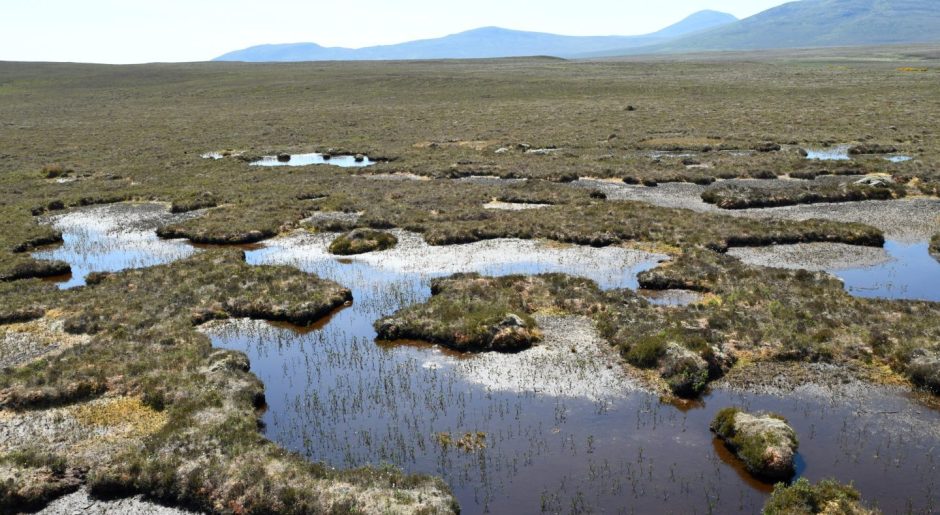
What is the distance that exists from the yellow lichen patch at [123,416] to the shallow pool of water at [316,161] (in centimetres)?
4889

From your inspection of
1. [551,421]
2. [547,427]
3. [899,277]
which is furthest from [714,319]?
[899,277]

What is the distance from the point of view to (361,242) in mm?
38000

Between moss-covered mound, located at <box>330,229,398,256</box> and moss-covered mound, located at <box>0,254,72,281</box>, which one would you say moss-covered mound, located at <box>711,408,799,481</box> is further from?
moss-covered mound, located at <box>0,254,72,281</box>

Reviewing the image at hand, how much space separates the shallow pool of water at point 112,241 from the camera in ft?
117

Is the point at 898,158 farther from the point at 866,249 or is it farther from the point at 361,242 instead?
the point at 361,242

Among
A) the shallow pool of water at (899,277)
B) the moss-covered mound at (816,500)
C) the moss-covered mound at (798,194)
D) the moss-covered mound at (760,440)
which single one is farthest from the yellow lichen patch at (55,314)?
the moss-covered mound at (798,194)

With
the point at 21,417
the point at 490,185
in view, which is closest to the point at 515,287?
the point at 21,417

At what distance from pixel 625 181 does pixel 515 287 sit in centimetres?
2916

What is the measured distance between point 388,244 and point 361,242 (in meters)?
1.65

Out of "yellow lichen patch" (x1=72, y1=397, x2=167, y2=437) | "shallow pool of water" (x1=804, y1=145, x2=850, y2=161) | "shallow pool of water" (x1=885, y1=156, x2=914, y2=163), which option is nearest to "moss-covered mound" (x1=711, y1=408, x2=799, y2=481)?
"yellow lichen patch" (x1=72, y1=397, x2=167, y2=437)

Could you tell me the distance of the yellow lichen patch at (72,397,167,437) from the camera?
1869 cm

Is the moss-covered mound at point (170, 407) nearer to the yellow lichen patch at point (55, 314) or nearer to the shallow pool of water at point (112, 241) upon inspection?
the yellow lichen patch at point (55, 314)

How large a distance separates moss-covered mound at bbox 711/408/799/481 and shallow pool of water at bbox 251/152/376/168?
54.3 meters

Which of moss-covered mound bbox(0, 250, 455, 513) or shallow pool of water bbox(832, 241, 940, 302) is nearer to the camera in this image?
moss-covered mound bbox(0, 250, 455, 513)
